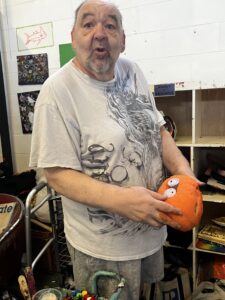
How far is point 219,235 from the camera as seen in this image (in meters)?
1.71

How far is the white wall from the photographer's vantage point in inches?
70.1

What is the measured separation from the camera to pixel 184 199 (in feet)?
2.63

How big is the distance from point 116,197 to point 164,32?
1.49m

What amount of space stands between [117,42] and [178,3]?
3.77ft

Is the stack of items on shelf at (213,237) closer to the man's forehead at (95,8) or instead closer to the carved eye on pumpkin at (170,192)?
the carved eye on pumpkin at (170,192)

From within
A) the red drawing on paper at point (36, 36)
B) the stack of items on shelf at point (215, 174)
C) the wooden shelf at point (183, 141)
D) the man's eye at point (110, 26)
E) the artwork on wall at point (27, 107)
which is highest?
the red drawing on paper at point (36, 36)

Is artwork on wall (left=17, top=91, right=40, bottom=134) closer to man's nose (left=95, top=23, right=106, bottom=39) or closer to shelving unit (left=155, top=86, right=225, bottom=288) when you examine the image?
shelving unit (left=155, top=86, right=225, bottom=288)

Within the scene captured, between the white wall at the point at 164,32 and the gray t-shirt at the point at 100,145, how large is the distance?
790 mm

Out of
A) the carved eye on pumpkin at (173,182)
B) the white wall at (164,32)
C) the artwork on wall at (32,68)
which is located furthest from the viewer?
the artwork on wall at (32,68)

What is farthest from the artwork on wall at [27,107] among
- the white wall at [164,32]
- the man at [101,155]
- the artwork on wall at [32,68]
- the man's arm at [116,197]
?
the man's arm at [116,197]

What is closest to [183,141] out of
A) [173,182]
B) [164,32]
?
[164,32]

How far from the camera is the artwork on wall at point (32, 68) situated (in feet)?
7.41

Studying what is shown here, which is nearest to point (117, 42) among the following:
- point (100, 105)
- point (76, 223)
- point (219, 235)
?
point (100, 105)

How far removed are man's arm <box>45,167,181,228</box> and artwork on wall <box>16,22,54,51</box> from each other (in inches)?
66.4
